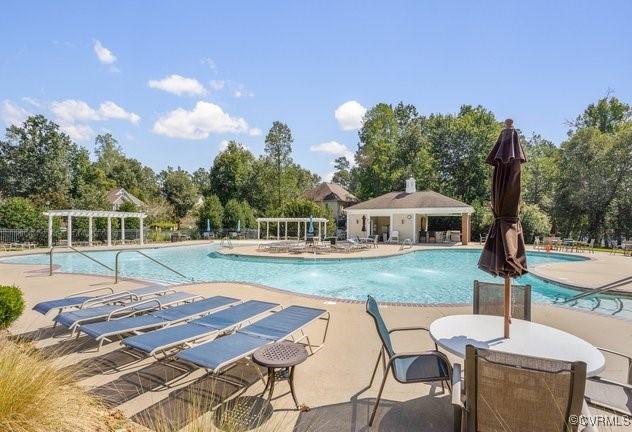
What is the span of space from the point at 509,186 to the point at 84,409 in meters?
4.16

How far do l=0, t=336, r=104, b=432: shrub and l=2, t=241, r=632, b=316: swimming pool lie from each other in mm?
7739

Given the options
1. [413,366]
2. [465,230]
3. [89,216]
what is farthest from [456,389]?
[89,216]

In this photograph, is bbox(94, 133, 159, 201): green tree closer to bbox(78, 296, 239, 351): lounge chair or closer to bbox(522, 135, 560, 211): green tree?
bbox(522, 135, 560, 211): green tree

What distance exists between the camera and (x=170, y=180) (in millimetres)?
38094

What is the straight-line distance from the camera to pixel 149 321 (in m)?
4.62

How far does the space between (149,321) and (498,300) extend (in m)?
4.44

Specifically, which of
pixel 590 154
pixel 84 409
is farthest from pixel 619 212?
pixel 84 409

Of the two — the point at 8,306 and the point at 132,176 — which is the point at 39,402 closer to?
the point at 8,306

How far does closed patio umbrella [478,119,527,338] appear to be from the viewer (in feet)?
10.7

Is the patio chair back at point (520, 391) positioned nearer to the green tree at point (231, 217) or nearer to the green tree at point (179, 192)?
the green tree at point (231, 217)

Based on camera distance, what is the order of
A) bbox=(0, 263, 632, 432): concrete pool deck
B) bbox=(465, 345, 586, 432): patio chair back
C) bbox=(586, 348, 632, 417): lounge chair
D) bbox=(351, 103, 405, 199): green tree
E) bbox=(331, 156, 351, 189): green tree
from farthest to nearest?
bbox=(331, 156, 351, 189): green tree, bbox=(351, 103, 405, 199): green tree, bbox=(0, 263, 632, 432): concrete pool deck, bbox=(586, 348, 632, 417): lounge chair, bbox=(465, 345, 586, 432): patio chair back

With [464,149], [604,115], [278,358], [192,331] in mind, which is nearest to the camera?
[278,358]

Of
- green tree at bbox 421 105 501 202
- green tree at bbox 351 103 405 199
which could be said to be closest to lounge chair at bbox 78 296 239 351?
green tree at bbox 351 103 405 199

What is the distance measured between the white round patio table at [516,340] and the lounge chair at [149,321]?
3374 mm
